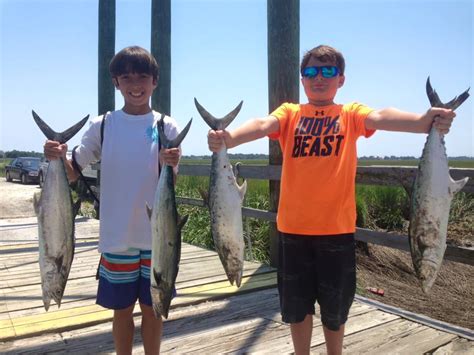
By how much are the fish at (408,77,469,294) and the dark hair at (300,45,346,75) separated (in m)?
0.51

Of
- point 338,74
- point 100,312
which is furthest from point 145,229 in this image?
point 100,312

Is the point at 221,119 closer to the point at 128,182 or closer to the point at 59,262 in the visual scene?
the point at 128,182

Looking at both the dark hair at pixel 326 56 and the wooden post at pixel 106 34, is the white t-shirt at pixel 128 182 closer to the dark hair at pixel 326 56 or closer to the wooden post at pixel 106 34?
the dark hair at pixel 326 56

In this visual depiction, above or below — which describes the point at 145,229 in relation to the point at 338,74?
below

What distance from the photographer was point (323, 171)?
2377 millimetres

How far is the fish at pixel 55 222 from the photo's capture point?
2.30 metres

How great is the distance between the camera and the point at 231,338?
323cm

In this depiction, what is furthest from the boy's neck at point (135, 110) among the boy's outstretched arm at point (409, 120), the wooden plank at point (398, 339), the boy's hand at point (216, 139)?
the wooden plank at point (398, 339)

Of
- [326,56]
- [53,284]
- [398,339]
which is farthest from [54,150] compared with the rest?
[398,339]

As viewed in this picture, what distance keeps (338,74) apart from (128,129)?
4.04 feet

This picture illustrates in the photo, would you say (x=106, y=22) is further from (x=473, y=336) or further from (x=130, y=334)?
(x=473, y=336)

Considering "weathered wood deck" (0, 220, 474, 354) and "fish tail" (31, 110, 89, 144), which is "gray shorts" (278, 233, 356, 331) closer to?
"weathered wood deck" (0, 220, 474, 354)

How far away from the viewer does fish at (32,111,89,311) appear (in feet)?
7.55

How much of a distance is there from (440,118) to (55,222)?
6.73 feet
